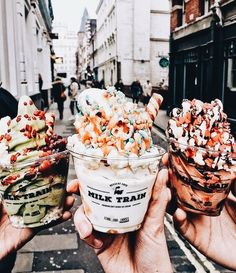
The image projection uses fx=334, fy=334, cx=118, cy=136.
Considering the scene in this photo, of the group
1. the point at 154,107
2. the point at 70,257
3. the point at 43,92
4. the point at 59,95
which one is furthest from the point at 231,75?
the point at 43,92

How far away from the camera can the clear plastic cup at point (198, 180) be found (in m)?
1.50

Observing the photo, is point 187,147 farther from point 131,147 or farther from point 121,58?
point 121,58

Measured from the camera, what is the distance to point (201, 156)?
148 centimetres

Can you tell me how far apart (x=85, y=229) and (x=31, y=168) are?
1.15ft

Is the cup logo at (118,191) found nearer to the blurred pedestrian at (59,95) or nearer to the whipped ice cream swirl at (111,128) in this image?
the whipped ice cream swirl at (111,128)

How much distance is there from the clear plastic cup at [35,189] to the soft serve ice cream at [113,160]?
14cm

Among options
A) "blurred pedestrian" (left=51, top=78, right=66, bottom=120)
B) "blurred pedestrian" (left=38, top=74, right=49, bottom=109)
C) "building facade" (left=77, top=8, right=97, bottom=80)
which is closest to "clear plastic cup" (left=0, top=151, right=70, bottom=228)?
"blurred pedestrian" (left=51, top=78, right=66, bottom=120)

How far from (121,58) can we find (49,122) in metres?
30.9

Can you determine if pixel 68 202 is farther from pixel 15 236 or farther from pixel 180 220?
pixel 180 220

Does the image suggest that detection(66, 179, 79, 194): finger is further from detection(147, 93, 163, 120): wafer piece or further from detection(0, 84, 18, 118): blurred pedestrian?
detection(0, 84, 18, 118): blurred pedestrian

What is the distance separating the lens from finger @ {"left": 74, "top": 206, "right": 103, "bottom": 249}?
4.63 feet

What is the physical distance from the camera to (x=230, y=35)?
9664mm

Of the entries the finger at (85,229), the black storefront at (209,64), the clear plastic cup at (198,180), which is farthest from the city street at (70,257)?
the black storefront at (209,64)

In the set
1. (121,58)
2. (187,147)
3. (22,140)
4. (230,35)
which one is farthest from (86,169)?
(121,58)
